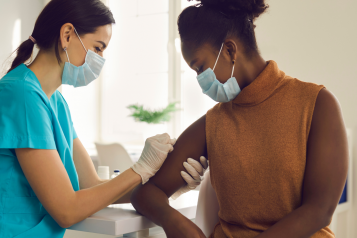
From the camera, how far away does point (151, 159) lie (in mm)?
1070

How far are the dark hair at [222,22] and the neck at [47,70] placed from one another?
46 centimetres

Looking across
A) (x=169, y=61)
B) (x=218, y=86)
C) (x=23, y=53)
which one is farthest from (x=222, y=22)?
(x=169, y=61)

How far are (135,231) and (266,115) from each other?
49cm

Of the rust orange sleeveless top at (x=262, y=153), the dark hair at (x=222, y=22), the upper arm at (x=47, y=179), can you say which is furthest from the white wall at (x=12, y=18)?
the rust orange sleeveless top at (x=262, y=153)

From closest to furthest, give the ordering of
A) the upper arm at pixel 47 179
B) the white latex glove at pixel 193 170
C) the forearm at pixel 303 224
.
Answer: the forearm at pixel 303 224
the upper arm at pixel 47 179
the white latex glove at pixel 193 170

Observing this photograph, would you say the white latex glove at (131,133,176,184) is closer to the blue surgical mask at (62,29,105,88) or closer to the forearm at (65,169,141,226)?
the forearm at (65,169,141,226)

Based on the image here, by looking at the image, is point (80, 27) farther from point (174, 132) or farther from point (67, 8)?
point (174, 132)

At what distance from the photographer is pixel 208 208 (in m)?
1.16

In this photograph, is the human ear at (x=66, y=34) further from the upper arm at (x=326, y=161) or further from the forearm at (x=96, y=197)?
the upper arm at (x=326, y=161)

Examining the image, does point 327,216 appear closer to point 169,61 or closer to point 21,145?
point 21,145

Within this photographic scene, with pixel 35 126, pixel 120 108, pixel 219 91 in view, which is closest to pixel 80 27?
pixel 35 126

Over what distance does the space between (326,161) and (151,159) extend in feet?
1.67

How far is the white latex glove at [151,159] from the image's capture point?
1.06 meters

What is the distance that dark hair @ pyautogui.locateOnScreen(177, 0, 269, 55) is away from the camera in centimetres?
99
